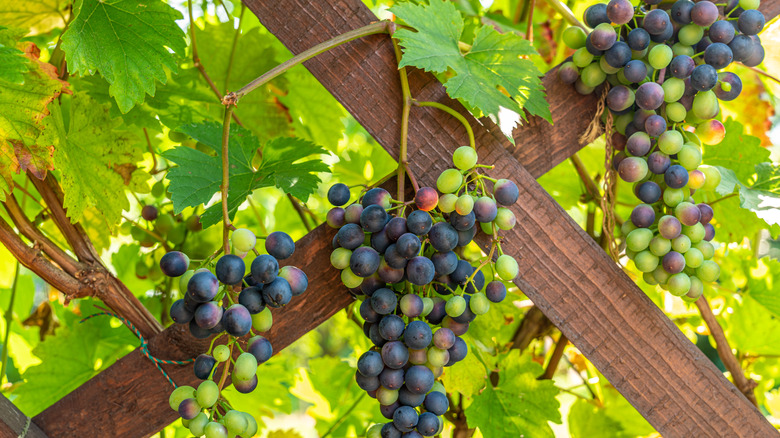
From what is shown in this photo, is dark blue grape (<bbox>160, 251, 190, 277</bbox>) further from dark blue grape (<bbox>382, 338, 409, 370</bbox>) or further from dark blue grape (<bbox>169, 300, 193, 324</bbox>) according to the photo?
dark blue grape (<bbox>382, 338, 409, 370</bbox>)

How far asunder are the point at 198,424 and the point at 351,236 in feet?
0.82

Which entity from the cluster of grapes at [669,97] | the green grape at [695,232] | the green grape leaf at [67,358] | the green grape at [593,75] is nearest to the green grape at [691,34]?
the cluster of grapes at [669,97]

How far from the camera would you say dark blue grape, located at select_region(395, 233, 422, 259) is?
640mm

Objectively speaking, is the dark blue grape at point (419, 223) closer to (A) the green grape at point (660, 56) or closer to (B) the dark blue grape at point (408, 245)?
(B) the dark blue grape at point (408, 245)

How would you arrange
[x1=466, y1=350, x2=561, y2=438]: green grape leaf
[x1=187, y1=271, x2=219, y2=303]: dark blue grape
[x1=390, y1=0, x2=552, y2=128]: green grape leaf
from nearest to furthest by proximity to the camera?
[x1=187, y1=271, x2=219, y2=303]: dark blue grape → [x1=390, y1=0, x2=552, y2=128]: green grape leaf → [x1=466, y1=350, x2=561, y2=438]: green grape leaf

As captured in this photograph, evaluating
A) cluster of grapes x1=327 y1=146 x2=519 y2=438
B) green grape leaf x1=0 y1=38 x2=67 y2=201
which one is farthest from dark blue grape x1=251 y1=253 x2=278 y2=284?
green grape leaf x1=0 y1=38 x2=67 y2=201

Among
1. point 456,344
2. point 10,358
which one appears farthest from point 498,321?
point 10,358

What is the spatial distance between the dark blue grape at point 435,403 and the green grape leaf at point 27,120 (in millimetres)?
529

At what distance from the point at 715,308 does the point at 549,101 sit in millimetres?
696

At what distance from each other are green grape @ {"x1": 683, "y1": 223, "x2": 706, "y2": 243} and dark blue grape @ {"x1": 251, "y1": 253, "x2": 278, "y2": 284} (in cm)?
51

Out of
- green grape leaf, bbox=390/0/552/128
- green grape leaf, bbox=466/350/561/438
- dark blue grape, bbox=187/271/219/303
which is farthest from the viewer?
green grape leaf, bbox=466/350/561/438

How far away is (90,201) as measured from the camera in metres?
0.84

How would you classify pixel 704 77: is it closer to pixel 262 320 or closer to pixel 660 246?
pixel 660 246

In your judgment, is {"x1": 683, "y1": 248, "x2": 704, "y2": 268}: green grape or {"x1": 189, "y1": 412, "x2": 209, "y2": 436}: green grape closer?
{"x1": 189, "y1": 412, "x2": 209, "y2": 436}: green grape
